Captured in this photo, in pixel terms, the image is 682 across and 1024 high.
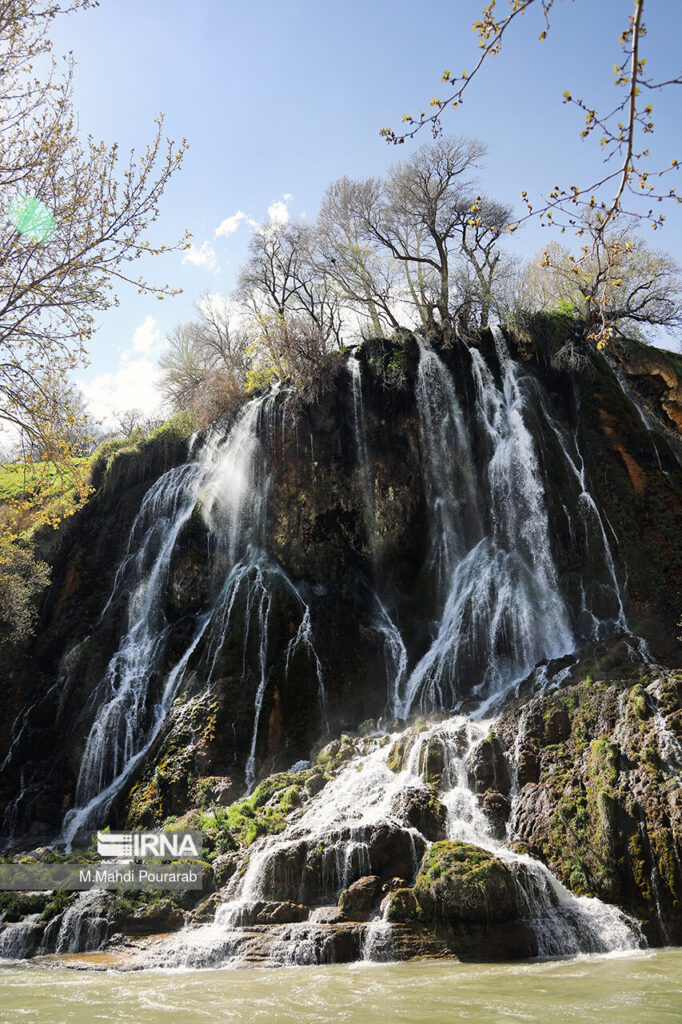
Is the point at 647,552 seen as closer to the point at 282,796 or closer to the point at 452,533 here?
the point at 452,533

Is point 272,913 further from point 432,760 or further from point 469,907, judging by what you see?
point 432,760

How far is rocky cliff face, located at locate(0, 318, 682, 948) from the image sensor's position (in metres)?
13.9

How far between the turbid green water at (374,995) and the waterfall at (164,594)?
6763 mm

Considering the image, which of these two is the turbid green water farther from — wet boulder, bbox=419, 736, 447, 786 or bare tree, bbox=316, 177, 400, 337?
bare tree, bbox=316, 177, 400, 337

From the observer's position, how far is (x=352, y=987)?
625 centimetres

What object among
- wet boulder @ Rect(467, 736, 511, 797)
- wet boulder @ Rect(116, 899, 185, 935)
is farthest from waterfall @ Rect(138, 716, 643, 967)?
wet boulder @ Rect(116, 899, 185, 935)

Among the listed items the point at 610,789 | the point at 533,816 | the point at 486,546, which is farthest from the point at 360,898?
the point at 486,546

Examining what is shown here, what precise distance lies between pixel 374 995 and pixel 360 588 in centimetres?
1179

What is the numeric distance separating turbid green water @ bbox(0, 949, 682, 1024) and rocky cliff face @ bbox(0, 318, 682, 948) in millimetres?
3331

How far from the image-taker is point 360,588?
57.4 feet

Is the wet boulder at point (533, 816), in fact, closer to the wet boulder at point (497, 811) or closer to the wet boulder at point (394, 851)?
the wet boulder at point (497, 811)

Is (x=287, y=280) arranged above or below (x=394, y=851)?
above

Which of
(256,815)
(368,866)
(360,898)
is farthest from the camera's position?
(256,815)

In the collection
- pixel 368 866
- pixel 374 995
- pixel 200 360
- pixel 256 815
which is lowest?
pixel 374 995
